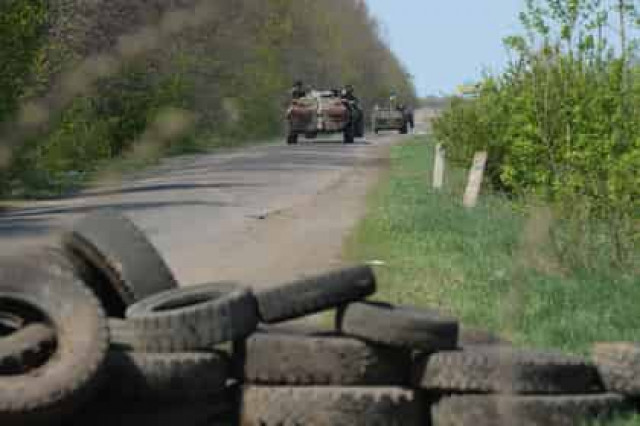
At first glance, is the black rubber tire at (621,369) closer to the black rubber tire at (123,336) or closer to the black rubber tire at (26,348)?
the black rubber tire at (123,336)

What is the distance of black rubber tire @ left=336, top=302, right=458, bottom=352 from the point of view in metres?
6.97

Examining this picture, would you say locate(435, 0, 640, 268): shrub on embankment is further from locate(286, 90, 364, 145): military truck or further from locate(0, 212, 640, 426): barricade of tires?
locate(286, 90, 364, 145): military truck

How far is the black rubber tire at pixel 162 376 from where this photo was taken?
22.5ft

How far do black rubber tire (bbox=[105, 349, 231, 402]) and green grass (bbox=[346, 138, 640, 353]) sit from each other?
230cm

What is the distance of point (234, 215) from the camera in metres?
20.4

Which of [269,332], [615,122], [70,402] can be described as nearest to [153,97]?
[615,122]

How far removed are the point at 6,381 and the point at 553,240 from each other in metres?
5.92

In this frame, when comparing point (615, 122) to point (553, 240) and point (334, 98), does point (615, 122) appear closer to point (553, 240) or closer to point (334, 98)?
point (553, 240)

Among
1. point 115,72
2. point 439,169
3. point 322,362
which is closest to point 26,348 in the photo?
point 322,362

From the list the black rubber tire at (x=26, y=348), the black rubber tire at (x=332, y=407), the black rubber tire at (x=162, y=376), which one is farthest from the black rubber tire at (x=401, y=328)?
the black rubber tire at (x=26, y=348)

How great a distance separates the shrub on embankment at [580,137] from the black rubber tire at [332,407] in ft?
18.2

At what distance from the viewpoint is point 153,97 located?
14.5 metres

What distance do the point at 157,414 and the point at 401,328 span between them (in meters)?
1.07

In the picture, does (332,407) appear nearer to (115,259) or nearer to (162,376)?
(162,376)
